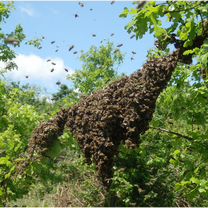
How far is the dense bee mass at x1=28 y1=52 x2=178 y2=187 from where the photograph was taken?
4.18m

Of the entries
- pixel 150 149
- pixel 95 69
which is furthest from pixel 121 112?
pixel 95 69

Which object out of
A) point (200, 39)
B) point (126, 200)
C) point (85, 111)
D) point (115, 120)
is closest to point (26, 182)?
point (85, 111)

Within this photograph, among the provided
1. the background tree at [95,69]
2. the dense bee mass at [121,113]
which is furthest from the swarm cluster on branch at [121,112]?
the background tree at [95,69]

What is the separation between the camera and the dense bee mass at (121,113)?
Answer: 4.18 m

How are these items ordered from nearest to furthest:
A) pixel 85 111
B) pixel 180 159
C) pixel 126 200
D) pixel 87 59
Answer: pixel 85 111, pixel 180 159, pixel 126 200, pixel 87 59

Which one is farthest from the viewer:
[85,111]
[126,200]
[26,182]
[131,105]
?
[126,200]

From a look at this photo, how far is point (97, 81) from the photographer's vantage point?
16.4 m

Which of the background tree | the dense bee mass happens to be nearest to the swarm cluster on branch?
the dense bee mass

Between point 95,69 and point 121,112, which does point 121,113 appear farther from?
point 95,69

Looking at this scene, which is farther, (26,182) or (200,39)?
(26,182)

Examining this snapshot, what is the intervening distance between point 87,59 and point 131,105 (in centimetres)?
1590

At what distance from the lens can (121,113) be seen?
4.28 metres

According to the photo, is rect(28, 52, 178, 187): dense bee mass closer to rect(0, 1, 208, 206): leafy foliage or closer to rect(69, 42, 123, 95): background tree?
rect(0, 1, 208, 206): leafy foliage

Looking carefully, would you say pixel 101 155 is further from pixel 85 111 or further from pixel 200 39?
pixel 200 39
